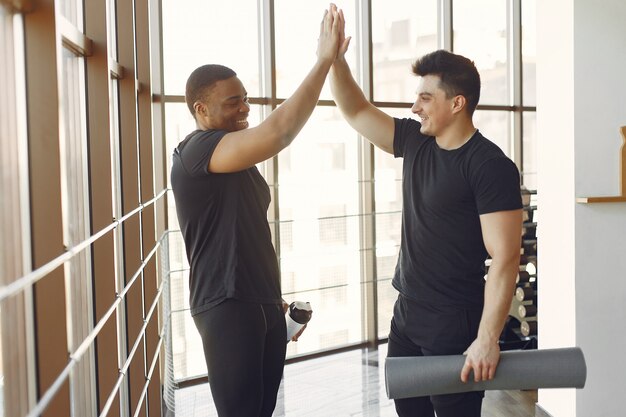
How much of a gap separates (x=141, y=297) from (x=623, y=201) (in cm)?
203

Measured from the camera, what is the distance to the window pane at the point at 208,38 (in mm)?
3508

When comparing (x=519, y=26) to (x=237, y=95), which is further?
(x=519, y=26)

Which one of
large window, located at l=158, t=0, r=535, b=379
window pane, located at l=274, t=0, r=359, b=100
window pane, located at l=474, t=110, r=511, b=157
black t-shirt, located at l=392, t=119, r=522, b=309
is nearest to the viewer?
black t-shirt, located at l=392, t=119, r=522, b=309

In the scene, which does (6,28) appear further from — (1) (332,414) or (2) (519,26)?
(2) (519,26)

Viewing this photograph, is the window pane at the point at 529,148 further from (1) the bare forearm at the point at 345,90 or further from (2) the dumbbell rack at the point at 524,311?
(1) the bare forearm at the point at 345,90

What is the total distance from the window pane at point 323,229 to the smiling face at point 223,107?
2248 mm

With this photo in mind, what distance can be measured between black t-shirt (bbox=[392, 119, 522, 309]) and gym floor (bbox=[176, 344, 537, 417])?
59.7 inches

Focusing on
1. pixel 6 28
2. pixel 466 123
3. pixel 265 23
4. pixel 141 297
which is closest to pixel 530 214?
pixel 265 23

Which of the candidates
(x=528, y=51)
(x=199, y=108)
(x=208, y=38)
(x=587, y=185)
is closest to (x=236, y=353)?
(x=199, y=108)

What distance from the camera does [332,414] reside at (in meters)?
3.04

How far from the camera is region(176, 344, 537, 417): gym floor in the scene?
120 inches

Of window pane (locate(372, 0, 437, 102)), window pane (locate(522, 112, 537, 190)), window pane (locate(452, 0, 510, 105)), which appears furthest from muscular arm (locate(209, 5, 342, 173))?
window pane (locate(522, 112, 537, 190))

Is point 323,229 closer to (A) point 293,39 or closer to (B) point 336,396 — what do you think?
(B) point 336,396

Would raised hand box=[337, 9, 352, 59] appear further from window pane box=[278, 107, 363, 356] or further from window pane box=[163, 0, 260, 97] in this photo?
window pane box=[278, 107, 363, 356]
